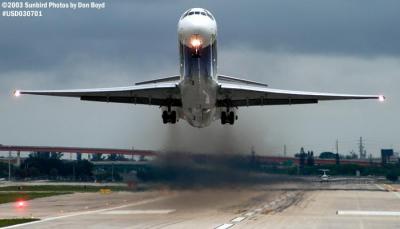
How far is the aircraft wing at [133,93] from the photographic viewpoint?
47.1 metres

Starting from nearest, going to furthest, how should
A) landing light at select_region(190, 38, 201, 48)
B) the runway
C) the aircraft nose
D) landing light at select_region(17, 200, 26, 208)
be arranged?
the runway → the aircraft nose → landing light at select_region(190, 38, 201, 48) → landing light at select_region(17, 200, 26, 208)

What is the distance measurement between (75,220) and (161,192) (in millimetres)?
16795

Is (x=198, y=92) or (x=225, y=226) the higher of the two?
(x=198, y=92)

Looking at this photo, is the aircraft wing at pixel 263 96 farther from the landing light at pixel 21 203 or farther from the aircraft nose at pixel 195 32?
the landing light at pixel 21 203

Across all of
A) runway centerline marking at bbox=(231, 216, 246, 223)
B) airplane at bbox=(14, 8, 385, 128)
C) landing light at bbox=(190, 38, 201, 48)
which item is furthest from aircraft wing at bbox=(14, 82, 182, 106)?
runway centerline marking at bbox=(231, 216, 246, 223)

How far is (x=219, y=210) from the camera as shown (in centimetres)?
5041

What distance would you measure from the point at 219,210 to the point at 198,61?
11863 millimetres

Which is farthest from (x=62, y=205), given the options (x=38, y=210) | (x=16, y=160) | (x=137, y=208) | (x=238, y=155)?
(x=16, y=160)

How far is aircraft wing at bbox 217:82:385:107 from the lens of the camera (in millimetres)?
47094

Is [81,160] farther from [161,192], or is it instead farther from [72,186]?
[161,192]

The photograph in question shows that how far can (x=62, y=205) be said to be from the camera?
203 ft

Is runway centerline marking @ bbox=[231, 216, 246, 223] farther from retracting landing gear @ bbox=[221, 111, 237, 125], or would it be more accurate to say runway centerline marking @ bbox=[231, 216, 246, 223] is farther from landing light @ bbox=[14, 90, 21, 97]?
landing light @ bbox=[14, 90, 21, 97]

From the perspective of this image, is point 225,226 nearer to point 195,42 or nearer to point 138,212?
point 195,42

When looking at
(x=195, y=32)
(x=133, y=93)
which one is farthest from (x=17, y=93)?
(x=195, y=32)
